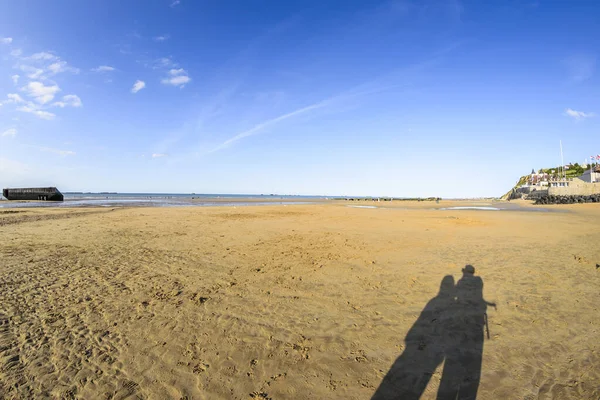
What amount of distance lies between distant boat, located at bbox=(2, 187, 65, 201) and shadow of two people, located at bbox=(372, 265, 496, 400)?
82149mm

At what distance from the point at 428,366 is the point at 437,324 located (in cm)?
147

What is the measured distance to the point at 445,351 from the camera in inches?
179

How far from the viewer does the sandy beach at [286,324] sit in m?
3.81

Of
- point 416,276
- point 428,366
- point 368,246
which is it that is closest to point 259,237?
point 368,246

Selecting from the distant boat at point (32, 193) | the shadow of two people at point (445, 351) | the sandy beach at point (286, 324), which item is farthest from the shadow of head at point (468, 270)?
the distant boat at point (32, 193)

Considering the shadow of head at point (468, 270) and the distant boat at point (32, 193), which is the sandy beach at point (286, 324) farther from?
the distant boat at point (32, 193)

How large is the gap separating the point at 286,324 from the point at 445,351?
2802 mm

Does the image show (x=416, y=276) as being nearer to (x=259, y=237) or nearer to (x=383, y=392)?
(x=383, y=392)

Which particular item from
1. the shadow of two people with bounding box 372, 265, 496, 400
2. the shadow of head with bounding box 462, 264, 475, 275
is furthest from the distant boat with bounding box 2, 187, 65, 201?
the shadow of two people with bounding box 372, 265, 496, 400

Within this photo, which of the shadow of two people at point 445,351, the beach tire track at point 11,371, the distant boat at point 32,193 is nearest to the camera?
the beach tire track at point 11,371

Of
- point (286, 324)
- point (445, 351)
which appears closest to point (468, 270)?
point (445, 351)

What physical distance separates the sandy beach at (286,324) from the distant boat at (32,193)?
233ft

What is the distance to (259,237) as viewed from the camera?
14375 millimetres

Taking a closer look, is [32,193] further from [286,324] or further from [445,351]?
[445,351]
